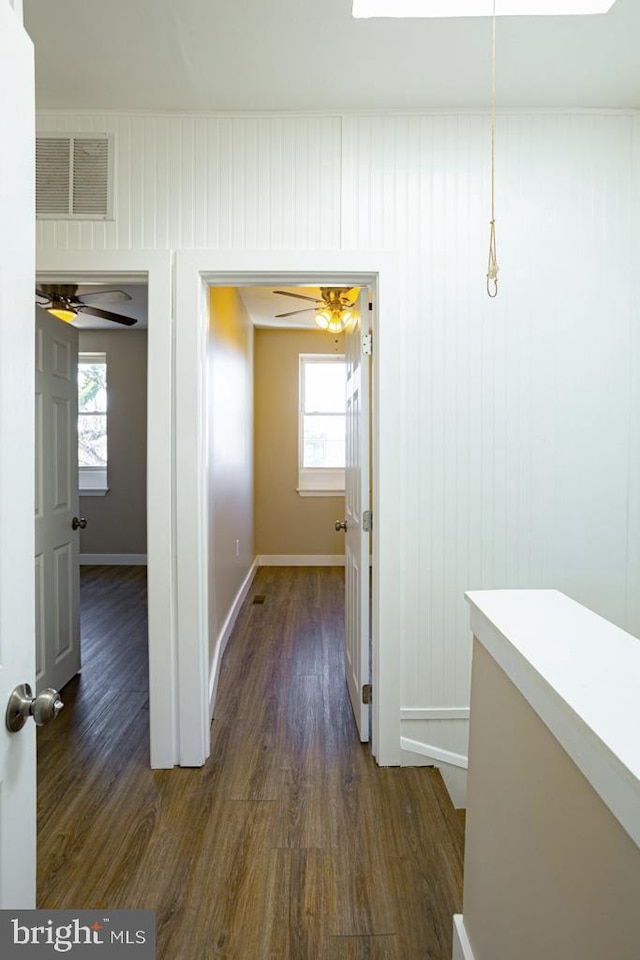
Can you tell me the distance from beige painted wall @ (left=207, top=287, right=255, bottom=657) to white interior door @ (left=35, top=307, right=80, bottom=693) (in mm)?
858

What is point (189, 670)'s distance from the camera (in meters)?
2.19

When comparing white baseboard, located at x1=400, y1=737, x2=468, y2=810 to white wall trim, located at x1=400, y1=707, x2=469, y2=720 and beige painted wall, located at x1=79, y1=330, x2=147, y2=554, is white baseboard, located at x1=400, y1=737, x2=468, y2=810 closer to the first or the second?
white wall trim, located at x1=400, y1=707, x2=469, y2=720

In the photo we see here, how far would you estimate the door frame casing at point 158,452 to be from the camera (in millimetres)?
2129

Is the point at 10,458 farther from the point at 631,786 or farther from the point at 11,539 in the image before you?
the point at 631,786

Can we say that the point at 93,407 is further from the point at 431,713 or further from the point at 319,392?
the point at 431,713

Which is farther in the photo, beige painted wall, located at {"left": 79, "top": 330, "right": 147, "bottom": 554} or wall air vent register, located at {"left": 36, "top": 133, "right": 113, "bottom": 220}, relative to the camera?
beige painted wall, located at {"left": 79, "top": 330, "right": 147, "bottom": 554}

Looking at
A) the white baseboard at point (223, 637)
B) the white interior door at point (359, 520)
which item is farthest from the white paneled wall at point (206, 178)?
the white baseboard at point (223, 637)

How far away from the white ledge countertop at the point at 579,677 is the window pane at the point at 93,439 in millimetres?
5845

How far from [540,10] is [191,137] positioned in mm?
1321

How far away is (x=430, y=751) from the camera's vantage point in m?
2.21

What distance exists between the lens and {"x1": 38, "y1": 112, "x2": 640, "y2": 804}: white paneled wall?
214 cm

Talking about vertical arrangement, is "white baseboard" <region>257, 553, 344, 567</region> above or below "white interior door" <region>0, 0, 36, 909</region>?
below

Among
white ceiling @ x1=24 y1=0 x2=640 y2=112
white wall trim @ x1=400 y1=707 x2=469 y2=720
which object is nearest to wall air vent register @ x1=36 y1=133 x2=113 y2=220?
white ceiling @ x1=24 y1=0 x2=640 y2=112

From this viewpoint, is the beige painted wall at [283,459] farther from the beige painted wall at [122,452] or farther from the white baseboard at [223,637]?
the beige painted wall at [122,452]
